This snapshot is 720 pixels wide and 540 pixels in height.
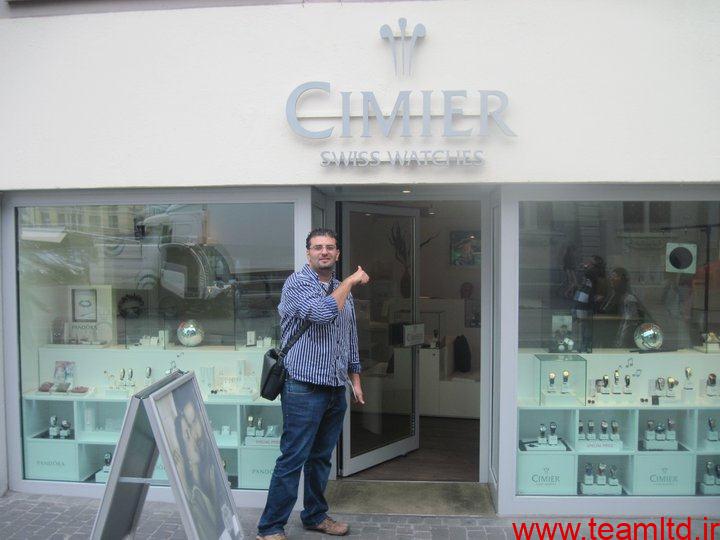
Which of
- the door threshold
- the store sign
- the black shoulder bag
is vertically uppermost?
the store sign

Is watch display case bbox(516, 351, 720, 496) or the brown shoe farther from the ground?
watch display case bbox(516, 351, 720, 496)

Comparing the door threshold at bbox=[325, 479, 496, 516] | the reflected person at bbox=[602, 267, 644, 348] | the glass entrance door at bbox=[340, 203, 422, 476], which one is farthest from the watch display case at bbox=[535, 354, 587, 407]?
the glass entrance door at bbox=[340, 203, 422, 476]

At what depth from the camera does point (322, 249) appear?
3.79 meters

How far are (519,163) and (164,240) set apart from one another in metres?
2.81

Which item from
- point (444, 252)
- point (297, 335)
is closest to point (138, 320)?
point (297, 335)

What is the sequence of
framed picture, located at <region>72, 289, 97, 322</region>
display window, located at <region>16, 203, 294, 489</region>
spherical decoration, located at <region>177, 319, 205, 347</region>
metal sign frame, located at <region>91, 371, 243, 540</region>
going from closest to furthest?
metal sign frame, located at <region>91, 371, 243, 540</region> < display window, located at <region>16, 203, 294, 489</region> < spherical decoration, located at <region>177, 319, 205, 347</region> < framed picture, located at <region>72, 289, 97, 322</region>

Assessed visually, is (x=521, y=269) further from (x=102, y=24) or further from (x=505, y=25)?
(x=102, y=24)

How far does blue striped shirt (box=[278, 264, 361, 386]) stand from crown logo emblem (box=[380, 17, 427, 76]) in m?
1.56

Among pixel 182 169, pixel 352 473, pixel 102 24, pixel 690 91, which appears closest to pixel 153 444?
pixel 182 169

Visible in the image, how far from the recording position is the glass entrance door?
17.4 feet

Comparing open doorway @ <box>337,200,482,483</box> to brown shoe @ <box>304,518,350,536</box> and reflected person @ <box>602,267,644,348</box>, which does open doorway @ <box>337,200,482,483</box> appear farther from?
reflected person @ <box>602,267,644,348</box>

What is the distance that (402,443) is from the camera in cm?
577

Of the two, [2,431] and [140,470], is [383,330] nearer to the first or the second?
[140,470]

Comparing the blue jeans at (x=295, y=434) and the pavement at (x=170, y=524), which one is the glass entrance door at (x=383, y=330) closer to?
the pavement at (x=170, y=524)
